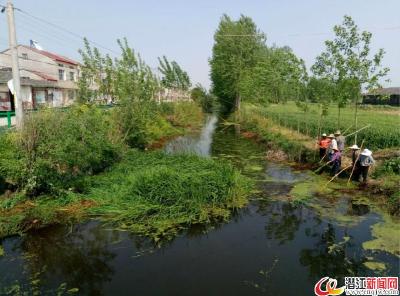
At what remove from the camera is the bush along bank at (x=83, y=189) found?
966 centimetres

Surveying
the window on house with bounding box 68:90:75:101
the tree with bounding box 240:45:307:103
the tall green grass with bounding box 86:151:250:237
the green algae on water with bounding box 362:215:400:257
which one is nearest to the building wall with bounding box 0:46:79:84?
the window on house with bounding box 68:90:75:101

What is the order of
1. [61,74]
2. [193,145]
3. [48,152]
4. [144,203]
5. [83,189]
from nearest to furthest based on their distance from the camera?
[144,203] < [48,152] < [83,189] < [193,145] < [61,74]

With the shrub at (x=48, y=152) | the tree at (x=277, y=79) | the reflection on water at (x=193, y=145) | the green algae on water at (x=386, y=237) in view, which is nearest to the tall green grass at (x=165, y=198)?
the shrub at (x=48, y=152)

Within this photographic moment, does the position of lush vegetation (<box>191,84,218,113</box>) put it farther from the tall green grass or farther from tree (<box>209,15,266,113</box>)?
the tall green grass

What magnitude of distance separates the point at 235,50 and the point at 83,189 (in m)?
36.6

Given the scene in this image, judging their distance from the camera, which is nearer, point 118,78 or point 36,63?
point 118,78

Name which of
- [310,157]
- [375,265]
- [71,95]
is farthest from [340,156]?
[71,95]

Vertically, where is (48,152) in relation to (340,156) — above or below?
above

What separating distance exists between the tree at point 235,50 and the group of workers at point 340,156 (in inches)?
1099

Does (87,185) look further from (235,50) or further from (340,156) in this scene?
(235,50)

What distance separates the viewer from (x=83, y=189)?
37.7ft

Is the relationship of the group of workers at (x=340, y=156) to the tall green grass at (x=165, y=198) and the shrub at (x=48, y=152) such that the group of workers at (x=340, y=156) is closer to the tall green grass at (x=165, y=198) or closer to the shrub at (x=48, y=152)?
the tall green grass at (x=165, y=198)

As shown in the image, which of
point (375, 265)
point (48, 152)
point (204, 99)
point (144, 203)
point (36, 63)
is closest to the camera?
point (375, 265)

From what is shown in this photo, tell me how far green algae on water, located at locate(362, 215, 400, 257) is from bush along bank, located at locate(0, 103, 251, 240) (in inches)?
153
